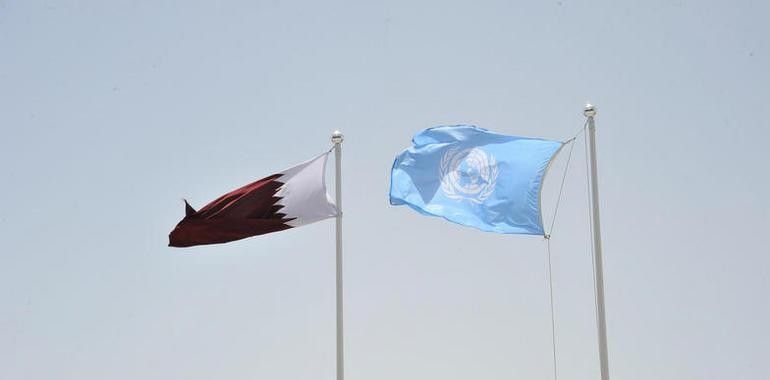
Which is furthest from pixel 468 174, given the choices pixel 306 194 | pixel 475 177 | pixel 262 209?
pixel 262 209

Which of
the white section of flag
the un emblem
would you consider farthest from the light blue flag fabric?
the white section of flag

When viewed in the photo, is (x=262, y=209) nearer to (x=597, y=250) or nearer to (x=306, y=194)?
(x=306, y=194)

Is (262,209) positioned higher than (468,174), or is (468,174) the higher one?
(468,174)

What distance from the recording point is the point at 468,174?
2481cm

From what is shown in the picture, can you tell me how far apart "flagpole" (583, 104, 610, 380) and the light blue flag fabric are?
75 centimetres

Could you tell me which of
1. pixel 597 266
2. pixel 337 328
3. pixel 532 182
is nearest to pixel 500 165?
pixel 532 182

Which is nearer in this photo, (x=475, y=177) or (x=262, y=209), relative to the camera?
(x=475, y=177)

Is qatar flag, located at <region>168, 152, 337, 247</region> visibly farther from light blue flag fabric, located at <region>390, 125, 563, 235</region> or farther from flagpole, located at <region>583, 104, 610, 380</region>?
flagpole, located at <region>583, 104, 610, 380</region>

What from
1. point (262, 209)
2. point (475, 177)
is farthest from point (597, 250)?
point (262, 209)

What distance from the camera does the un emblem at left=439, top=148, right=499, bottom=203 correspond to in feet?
80.1

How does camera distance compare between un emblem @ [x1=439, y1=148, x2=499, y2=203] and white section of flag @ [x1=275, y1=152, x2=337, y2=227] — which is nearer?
un emblem @ [x1=439, y1=148, x2=499, y2=203]

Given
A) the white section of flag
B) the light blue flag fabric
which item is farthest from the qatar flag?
the light blue flag fabric

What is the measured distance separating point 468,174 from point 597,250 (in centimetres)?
324

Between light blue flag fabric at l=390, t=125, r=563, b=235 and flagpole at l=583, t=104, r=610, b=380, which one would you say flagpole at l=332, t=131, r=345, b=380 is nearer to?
light blue flag fabric at l=390, t=125, r=563, b=235
